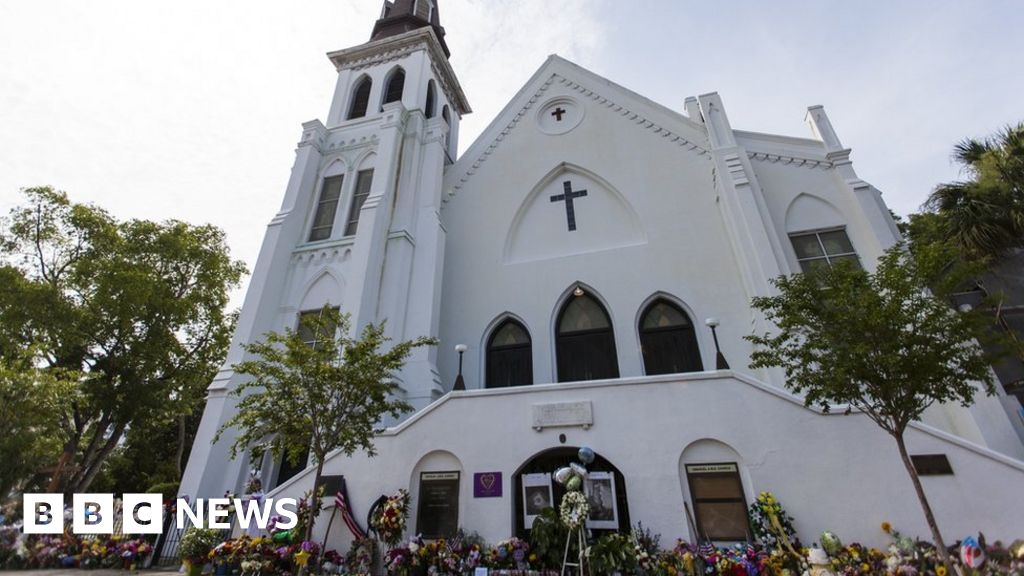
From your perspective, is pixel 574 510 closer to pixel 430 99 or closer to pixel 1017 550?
pixel 1017 550

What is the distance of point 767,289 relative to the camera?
380 inches

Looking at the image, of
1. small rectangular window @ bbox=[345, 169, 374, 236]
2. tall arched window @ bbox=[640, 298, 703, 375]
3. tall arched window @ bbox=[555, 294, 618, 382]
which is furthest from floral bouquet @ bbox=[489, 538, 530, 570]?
small rectangular window @ bbox=[345, 169, 374, 236]

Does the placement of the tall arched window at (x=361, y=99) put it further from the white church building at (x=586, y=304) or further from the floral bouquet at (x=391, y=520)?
the floral bouquet at (x=391, y=520)

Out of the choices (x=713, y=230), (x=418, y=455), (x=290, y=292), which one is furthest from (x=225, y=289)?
(x=713, y=230)

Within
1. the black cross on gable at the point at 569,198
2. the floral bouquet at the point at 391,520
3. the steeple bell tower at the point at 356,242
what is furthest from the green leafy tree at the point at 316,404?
the black cross on gable at the point at 569,198

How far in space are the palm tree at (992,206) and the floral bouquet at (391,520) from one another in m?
12.0

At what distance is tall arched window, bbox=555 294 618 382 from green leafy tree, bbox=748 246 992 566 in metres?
5.09

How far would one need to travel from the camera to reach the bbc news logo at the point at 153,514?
8.15m

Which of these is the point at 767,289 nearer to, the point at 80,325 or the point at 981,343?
the point at 981,343

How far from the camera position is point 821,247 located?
1098 centimetres

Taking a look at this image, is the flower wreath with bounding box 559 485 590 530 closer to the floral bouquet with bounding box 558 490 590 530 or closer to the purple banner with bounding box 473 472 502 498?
the floral bouquet with bounding box 558 490 590 530

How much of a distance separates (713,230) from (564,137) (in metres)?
5.80

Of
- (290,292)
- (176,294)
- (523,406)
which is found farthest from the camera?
(176,294)

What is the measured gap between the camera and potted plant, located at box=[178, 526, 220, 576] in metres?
7.57
